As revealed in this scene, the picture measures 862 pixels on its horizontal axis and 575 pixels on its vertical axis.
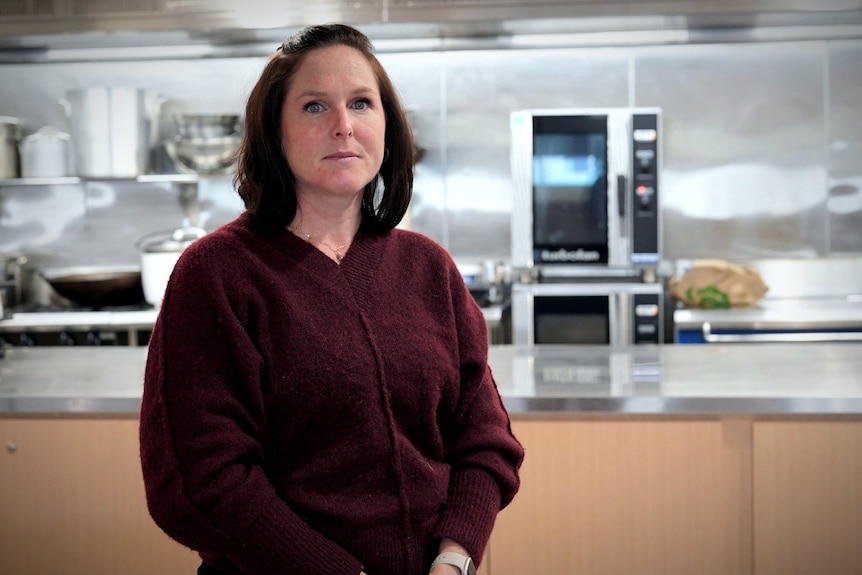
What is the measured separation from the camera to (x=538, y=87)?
4.50 metres

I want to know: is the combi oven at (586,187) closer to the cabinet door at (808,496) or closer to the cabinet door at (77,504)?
the cabinet door at (808,496)

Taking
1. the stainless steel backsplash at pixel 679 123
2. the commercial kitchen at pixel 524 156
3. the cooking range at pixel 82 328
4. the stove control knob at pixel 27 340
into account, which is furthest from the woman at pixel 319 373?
the stainless steel backsplash at pixel 679 123

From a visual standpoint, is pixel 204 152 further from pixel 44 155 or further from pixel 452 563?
pixel 452 563

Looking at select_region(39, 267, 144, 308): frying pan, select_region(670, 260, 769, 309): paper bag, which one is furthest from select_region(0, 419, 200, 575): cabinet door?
select_region(670, 260, 769, 309): paper bag

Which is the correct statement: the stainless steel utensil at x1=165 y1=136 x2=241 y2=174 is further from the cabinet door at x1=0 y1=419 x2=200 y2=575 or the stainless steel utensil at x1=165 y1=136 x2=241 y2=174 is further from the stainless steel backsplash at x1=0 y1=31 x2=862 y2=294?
the cabinet door at x1=0 y1=419 x2=200 y2=575

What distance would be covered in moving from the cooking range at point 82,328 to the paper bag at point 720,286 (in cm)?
213

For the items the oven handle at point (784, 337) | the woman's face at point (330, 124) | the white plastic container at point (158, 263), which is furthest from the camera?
the white plastic container at point (158, 263)

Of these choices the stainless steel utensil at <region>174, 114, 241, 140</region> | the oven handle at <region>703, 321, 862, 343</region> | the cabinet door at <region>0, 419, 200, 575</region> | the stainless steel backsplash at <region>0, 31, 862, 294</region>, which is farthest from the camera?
the stainless steel backsplash at <region>0, 31, 862, 294</region>

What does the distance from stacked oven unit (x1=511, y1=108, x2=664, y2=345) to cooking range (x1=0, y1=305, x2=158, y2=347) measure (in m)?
1.50

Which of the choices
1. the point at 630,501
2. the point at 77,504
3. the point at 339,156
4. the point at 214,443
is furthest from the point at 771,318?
the point at 214,443

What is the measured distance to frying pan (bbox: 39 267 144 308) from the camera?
421 centimetres

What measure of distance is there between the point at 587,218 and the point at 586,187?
124mm

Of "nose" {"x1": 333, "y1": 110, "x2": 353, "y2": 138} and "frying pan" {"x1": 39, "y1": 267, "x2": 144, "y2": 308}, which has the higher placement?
"nose" {"x1": 333, "y1": 110, "x2": 353, "y2": 138}

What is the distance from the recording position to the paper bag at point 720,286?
405cm
